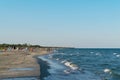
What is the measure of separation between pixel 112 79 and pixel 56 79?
6735mm

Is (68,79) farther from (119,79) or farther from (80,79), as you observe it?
(119,79)

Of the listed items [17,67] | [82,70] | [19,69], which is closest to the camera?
[19,69]

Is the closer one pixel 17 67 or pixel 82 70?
pixel 17 67

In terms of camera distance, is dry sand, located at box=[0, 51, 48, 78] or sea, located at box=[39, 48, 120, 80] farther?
sea, located at box=[39, 48, 120, 80]

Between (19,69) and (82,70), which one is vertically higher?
(19,69)

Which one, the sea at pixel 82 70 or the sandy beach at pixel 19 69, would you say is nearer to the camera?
the sandy beach at pixel 19 69

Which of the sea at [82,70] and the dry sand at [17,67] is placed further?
the sea at [82,70]

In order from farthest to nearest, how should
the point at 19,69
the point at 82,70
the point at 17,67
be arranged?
the point at 82,70, the point at 17,67, the point at 19,69

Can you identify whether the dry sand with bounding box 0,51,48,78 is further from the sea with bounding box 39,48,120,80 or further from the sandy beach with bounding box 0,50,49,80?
the sea with bounding box 39,48,120,80

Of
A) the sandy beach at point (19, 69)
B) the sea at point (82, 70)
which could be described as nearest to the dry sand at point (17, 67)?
the sandy beach at point (19, 69)

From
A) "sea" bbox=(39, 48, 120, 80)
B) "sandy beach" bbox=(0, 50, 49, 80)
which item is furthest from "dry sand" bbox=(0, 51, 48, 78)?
"sea" bbox=(39, 48, 120, 80)

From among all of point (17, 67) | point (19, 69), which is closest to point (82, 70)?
point (17, 67)

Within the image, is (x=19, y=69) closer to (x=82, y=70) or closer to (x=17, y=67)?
(x=17, y=67)

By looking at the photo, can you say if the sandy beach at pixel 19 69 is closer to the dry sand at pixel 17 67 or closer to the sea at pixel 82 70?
the dry sand at pixel 17 67
